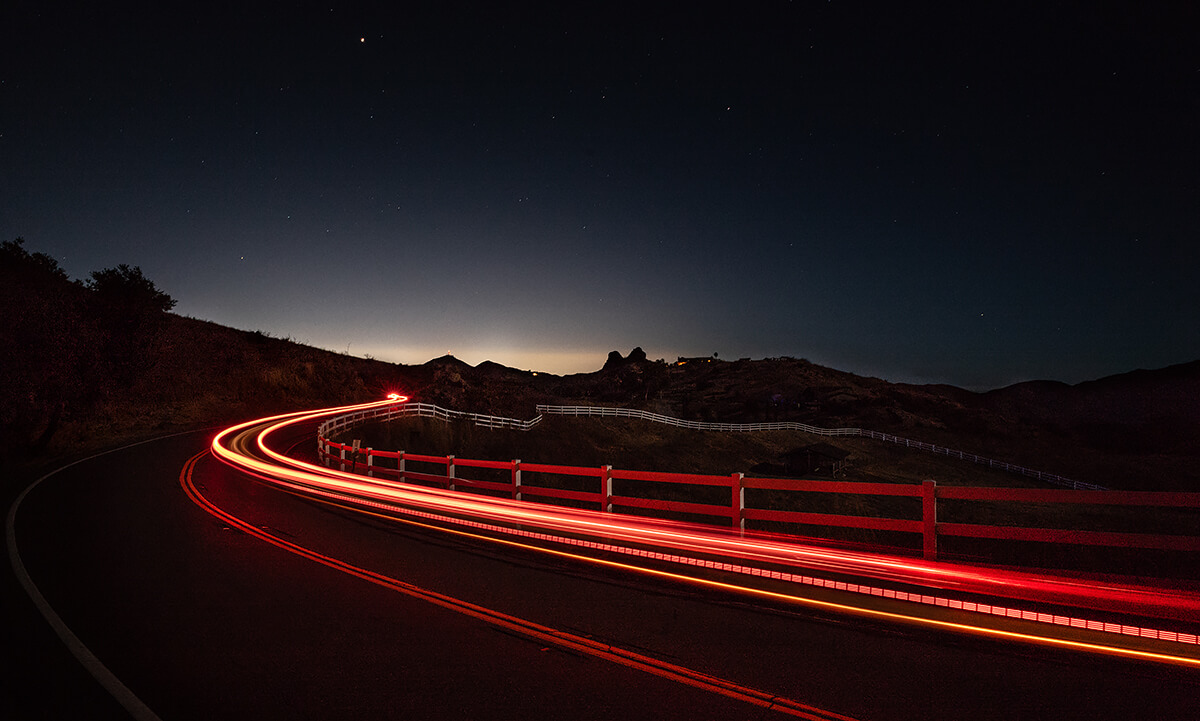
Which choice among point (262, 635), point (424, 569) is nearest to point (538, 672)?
point (262, 635)

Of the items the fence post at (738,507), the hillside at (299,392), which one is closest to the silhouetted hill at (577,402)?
the hillside at (299,392)

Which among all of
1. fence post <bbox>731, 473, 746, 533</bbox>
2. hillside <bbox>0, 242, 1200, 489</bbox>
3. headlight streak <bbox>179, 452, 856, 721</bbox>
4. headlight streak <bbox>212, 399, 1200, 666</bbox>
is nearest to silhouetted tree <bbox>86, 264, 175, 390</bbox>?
hillside <bbox>0, 242, 1200, 489</bbox>

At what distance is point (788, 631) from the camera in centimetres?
648

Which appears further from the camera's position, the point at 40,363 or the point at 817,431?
the point at 817,431

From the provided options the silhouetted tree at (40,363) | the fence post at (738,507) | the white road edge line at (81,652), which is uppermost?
the silhouetted tree at (40,363)

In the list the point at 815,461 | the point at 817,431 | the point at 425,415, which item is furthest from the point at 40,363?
the point at 817,431

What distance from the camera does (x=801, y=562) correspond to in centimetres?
884

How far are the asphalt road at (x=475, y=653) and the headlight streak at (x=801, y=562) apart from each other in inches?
31.4

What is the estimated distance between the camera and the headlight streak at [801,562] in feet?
20.8

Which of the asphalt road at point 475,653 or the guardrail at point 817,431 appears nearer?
the asphalt road at point 475,653

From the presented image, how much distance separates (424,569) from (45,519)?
1098 centimetres

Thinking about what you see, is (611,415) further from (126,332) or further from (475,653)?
(475,653)

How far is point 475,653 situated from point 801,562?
4982mm

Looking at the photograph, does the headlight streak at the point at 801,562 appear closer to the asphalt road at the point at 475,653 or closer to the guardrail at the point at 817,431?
the asphalt road at the point at 475,653
